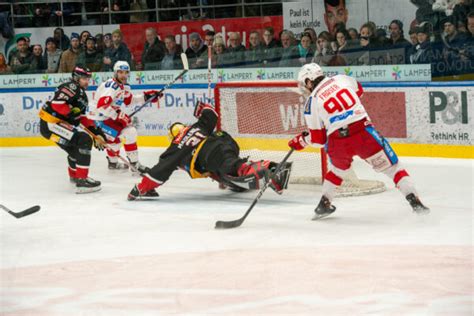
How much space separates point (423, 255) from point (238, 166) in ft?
7.12

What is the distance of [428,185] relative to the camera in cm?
744

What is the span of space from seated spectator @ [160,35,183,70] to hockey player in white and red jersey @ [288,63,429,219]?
5.19 meters

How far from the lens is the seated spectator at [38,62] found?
458 inches

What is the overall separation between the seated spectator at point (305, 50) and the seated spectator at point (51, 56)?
310 centimetres

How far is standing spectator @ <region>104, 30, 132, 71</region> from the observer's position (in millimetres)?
11539

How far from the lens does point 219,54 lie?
11.0 m

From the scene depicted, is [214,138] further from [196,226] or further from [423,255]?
A: [423,255]

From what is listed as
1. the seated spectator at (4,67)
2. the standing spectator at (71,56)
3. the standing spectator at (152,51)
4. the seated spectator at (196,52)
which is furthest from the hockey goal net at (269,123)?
the seated spectator at (4,67)

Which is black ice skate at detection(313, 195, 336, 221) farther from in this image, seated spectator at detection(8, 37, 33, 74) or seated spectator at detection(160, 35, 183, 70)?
seated spectator at detection(8, 37, 33, 74)

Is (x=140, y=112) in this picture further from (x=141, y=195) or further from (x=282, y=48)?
(x=141, y=195)

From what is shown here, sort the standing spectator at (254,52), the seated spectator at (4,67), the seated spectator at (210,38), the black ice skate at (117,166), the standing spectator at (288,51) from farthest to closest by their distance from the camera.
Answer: the seated spectator at (4,67) < the seated spectator at (210,38) < the standing spectator at (254,52) < the standing spectator at (288,51) < the black ice skate at (117,166)

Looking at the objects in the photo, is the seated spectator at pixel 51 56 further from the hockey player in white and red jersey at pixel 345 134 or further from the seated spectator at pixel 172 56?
the hockey player in white and red jersey at pixel 345 134

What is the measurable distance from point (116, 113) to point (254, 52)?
2.43 m

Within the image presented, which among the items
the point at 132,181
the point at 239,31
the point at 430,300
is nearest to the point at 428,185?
the point at 132,181
